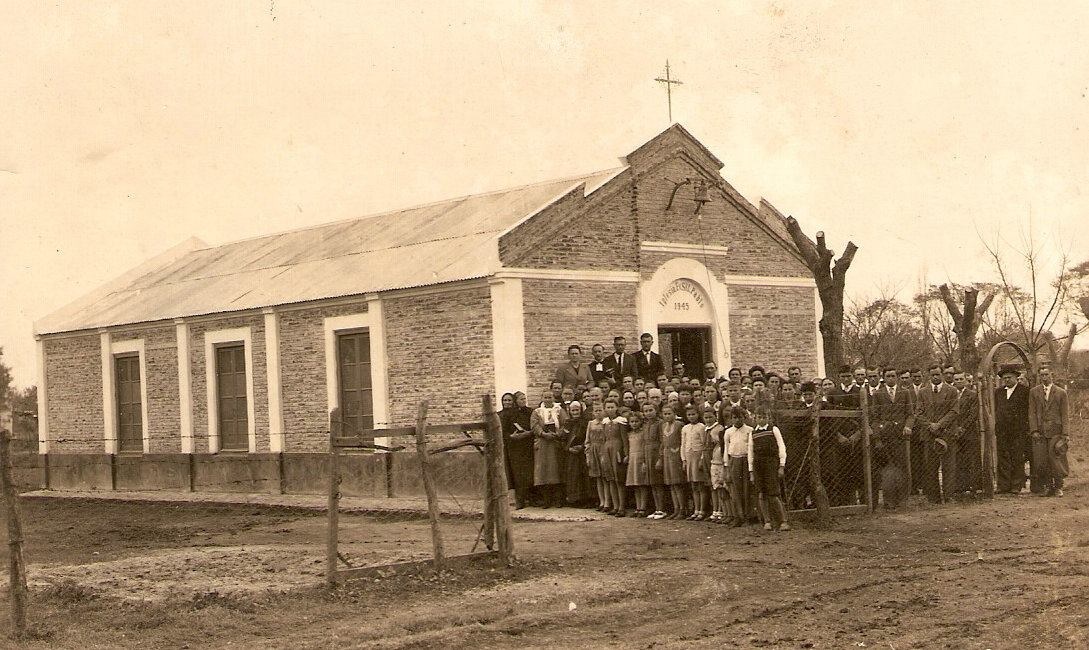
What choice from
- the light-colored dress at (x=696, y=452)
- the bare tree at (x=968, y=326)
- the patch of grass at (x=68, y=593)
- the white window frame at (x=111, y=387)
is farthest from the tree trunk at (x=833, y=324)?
the patch of grass at (x=68, y=593)

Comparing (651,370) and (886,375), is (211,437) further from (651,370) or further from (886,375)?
(886,375)

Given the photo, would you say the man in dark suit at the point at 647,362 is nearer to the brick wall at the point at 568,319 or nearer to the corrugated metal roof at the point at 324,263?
the brick wall at the point at 568,319

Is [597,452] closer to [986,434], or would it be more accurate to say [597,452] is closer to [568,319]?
[568,319]

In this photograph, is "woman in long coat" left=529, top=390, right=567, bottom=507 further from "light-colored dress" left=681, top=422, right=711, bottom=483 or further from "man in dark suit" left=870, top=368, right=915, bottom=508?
"man in dark suit" left=870, top=368, right=915, bottom=508

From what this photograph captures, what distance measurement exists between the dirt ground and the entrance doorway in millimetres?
6283

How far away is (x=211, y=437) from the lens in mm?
24312

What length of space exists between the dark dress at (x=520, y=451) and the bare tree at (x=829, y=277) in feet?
23.6

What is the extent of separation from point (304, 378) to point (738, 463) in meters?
10.2

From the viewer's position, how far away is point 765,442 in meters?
13.9

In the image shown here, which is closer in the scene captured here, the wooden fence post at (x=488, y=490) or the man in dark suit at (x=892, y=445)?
the wooden fence post at (x=488, y=490)

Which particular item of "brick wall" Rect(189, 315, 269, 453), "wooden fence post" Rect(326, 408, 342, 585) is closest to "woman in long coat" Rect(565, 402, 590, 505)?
"wooden fence post" Rect(326, 408, 342, 585)

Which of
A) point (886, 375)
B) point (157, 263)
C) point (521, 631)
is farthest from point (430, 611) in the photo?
point (157, 263)

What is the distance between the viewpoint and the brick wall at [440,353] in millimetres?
19172

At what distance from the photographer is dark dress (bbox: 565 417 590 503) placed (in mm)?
17078
